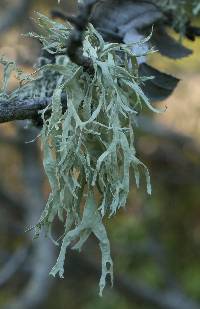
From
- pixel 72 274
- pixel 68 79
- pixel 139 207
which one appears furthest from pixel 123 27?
pixel 72 274

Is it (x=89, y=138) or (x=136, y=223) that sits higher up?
(x=89, y=138)

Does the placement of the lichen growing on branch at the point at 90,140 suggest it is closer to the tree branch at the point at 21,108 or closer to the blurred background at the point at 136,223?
the tree branch at the point at 21,108

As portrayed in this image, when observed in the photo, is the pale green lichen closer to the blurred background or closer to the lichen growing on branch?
the lichen growing on branch

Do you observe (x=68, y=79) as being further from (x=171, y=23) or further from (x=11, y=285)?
(x=11, y=285)

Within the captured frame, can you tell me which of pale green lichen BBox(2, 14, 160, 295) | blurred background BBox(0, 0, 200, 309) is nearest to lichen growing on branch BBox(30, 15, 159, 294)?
pale green lichen BBox(2, 14, 160, 295)

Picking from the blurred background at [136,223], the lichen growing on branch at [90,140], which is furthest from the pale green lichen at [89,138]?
the blurred background at [136,223]

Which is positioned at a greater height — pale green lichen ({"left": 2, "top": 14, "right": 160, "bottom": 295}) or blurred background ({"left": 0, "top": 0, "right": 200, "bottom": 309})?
pale green lichen ({"left": 2, "top": 14, "right": 160, "bottom": 295})

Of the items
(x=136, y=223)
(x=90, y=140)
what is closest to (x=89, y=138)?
(x=90, y=140)

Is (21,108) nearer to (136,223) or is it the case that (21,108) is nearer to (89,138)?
(89,138)
